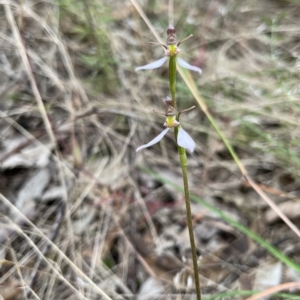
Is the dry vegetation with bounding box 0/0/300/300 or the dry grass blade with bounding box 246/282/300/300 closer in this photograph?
the dry grass blade with bounding box 246/282/300/300

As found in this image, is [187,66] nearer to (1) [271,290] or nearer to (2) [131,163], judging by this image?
(1) [271,290]

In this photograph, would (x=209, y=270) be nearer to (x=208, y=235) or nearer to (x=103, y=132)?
(x=208, y=235)

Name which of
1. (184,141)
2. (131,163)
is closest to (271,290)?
(184,141)

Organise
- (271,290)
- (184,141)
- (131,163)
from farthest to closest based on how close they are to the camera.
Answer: (131,163)
(271,290)
(184,141)

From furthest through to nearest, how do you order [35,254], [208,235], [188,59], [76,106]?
1. [188,59]
2. [76,106]
3. [208,235]
4. [35,254]

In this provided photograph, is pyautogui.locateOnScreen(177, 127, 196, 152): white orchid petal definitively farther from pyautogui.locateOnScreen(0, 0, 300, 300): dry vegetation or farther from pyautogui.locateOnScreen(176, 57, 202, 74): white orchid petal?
pyautogui.locateOnScreen(0, 0, 300, 300): dry vegetation

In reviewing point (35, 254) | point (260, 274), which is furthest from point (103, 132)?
point (260, 274)

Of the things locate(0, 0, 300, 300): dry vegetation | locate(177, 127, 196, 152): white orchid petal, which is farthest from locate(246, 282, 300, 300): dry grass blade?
locate(177, 127, 196, 152): white orchid petal

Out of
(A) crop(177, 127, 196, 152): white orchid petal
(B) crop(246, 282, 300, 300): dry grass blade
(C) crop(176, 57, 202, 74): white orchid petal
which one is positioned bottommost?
(B) crop(246, 282, 300, 300): dry grass blade
